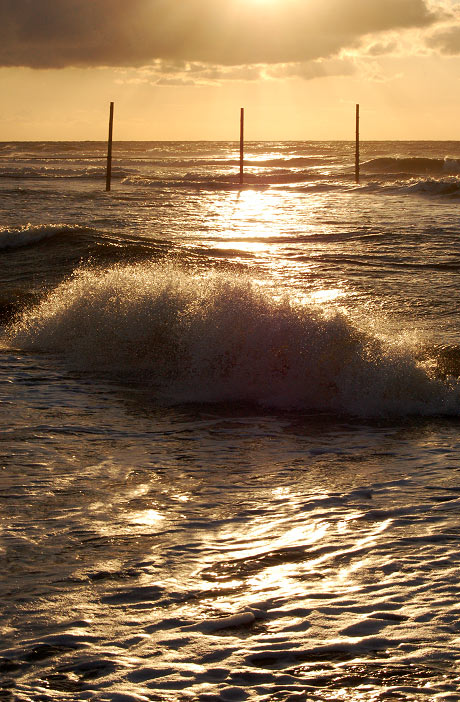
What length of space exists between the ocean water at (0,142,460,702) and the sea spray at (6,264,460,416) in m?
0.02

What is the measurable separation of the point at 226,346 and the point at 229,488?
9.69 feet

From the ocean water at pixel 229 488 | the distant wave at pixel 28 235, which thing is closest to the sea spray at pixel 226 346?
the ocean water at pixel 229 488

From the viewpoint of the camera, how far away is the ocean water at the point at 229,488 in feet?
9.66

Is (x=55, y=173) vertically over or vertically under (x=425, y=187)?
over

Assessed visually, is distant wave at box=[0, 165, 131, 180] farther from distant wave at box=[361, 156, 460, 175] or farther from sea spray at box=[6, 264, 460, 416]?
sea spray at box=[6, 264, 460, 416]

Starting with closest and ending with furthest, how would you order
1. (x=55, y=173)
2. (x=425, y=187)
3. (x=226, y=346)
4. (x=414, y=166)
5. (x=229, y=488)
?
(x=229, y=488), (x=226, y=346), (x=425, y=187), (x=414, y=166), (x=55, y=173)

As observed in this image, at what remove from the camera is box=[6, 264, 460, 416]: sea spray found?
6590 millimetres

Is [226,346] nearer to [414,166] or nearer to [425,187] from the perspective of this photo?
[425,187]

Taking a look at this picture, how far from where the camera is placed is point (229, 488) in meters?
4.57

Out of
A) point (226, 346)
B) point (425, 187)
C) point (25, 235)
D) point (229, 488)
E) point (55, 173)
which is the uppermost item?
point (55, 173)

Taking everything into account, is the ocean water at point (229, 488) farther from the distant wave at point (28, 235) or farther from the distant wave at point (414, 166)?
the distant wave at point (414, 166)

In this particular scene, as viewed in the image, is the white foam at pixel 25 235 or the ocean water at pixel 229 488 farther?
the white foam at pixel 25 235

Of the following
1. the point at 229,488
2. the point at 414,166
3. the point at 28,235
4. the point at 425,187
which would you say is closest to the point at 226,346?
the point at 229,488

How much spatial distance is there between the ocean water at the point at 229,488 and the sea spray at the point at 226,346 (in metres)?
0.02
